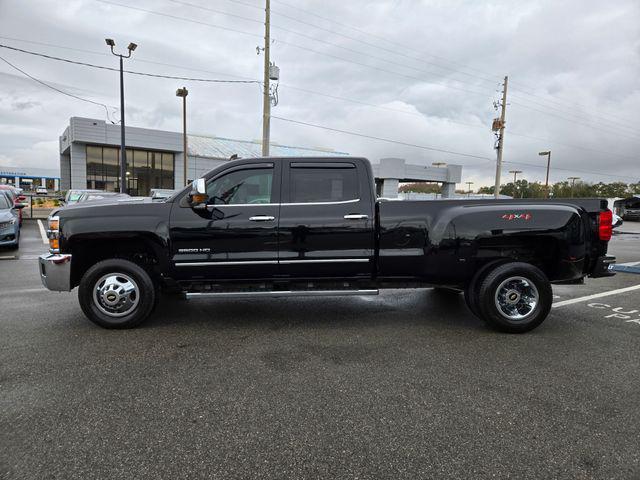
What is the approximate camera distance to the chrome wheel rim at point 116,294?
479 centimetres

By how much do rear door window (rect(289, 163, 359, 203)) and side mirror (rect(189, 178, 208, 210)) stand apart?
0.96 m

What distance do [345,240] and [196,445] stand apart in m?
2.79

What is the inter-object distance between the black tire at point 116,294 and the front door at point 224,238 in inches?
16.5

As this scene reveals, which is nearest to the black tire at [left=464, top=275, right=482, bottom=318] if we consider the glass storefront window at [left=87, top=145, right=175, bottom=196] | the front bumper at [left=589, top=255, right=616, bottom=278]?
the front bumper at [left=589, top=255, right=616, bottom=278]

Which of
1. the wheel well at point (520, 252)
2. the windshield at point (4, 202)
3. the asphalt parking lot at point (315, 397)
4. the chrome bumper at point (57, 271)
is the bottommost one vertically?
the asphalt parking lot at point (315, 397)

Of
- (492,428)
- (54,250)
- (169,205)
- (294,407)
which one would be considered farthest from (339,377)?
(54,250)

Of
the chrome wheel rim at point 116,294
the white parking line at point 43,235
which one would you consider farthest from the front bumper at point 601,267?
the white parking line at point 43,235

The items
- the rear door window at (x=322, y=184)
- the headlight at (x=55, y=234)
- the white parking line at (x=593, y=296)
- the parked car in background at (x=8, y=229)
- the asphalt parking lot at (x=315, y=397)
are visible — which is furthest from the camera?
the parked car in background at (x=8, y=229)

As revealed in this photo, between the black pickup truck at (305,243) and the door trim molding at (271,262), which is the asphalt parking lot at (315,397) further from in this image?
the door trim molding at (271,262)

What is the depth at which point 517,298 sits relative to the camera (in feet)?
16.2

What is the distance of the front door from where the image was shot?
4.80 metres

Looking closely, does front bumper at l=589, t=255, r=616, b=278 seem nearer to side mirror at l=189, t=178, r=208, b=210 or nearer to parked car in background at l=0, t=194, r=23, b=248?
side mirror at l=189, t=178, r=208, b=210

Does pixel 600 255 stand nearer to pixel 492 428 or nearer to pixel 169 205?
pixel 492 428

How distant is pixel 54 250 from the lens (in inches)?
189
